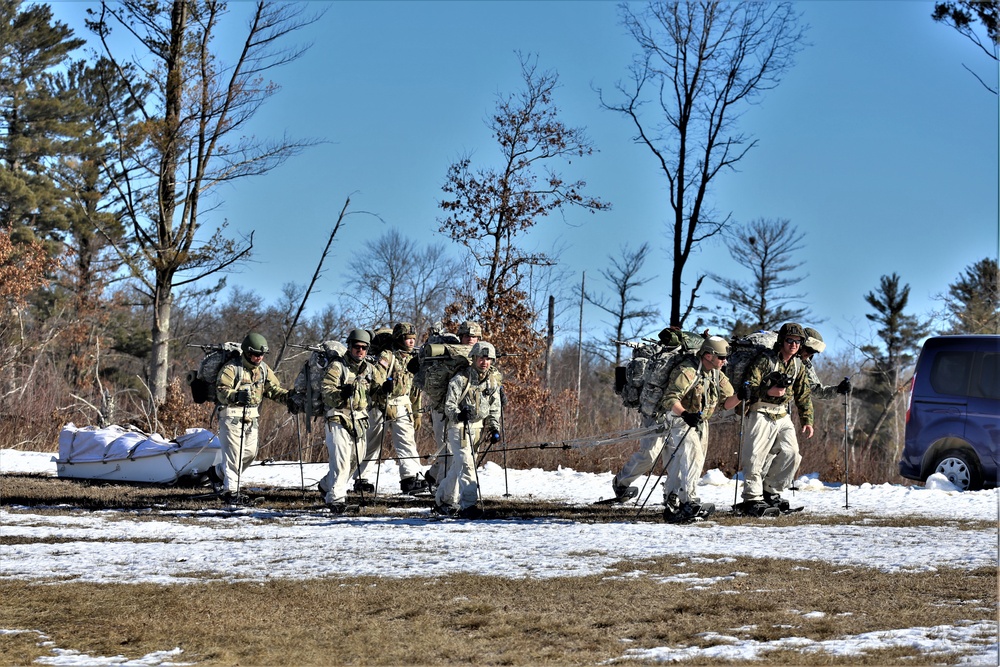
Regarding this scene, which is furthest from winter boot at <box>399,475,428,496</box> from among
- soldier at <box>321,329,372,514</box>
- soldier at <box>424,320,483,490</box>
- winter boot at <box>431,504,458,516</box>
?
winter boot at <box>431,504,458,516</box>

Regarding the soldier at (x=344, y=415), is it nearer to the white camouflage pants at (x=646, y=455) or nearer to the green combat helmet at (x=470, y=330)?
the green combat helmet at (x=470, y=330)

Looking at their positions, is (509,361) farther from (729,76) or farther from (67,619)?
(67,619)

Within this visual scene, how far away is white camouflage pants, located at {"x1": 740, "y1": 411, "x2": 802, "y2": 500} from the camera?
1382cm

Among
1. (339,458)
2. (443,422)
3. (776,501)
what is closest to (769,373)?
(776,501)

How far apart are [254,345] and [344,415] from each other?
1.70m

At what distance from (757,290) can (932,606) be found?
134 ft

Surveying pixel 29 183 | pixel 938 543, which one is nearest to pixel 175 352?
pixel 29 183

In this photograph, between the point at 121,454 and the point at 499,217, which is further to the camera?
the point at 499,217

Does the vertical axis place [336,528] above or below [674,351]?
below

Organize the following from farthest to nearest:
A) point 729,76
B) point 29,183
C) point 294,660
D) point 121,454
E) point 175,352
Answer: point 175,352, point 29,183, point 729,76, point 121,454, point 294,660

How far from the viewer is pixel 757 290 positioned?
4747 cm

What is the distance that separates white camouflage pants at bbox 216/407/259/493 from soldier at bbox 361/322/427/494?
160 cm

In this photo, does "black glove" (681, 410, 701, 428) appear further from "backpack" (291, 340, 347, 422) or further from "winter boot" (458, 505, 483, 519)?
"backpack" (291, 340, 347, 422)

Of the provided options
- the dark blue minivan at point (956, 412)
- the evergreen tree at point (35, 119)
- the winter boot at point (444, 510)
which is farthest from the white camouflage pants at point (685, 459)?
the evergreen tree at point (35, 119)
